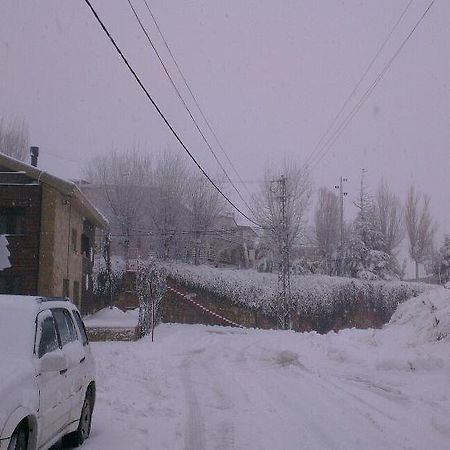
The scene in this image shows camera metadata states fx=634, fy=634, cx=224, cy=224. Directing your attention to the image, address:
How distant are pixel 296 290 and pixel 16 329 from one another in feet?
121

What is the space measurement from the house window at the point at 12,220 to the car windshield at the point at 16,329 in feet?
66.4

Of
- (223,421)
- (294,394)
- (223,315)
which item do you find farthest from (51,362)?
(223,315)

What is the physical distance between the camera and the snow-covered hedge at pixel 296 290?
41375 millimetres

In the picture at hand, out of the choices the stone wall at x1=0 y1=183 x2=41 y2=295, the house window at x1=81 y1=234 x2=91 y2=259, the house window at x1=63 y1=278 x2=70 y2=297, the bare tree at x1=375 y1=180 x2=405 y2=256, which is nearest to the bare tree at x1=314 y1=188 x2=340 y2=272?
the bare tree at x1=375 y1=180 x2=405 y2=256

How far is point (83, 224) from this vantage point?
33000 mm

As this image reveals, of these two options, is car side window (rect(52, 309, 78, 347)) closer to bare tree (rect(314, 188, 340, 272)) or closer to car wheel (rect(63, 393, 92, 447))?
car wheel (rect(63, 393, 92, 447))

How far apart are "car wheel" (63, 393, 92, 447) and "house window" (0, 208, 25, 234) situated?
19.3 metres

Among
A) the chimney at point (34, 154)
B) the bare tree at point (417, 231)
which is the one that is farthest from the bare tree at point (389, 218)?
the chimney at point (34, 154)

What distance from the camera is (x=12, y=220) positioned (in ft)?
85.0

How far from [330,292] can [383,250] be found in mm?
17142

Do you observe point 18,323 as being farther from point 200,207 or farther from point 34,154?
point 200,207

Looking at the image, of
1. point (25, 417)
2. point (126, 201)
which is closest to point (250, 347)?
point (25, 417)

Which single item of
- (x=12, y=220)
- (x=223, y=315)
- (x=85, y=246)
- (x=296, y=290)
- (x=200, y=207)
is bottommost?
(x=223, y=315)

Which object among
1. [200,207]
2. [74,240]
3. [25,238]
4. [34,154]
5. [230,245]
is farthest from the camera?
[230,245]
